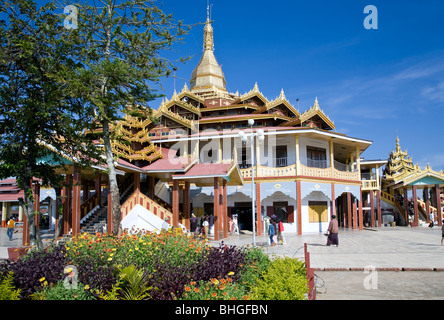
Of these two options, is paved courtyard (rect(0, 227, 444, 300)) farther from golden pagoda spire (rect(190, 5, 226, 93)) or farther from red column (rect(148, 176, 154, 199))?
golden pagoda spire (rect(190, 5, 226, 93))

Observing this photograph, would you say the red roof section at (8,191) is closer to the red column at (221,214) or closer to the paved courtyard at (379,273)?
the red column at (221,214)

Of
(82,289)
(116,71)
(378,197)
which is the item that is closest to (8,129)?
(116,71)

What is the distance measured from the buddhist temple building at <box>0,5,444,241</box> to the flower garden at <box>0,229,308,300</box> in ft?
34.3

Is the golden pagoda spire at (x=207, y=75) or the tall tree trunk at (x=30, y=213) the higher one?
the golden pagoda spire at (x=207, y=75)

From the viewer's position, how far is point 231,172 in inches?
818

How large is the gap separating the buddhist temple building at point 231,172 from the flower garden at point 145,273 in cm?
1045

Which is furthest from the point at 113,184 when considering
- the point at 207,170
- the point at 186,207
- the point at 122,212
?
the point at 186,207

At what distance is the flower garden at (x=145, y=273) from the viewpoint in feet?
18.0

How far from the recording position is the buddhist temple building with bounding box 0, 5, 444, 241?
1961cm

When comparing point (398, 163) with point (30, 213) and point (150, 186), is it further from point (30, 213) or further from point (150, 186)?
point (30, 213)

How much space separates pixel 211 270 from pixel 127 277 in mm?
1631

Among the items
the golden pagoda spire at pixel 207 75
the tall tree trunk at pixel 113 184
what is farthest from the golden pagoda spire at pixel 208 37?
the tall tree trunk at pixel 113 184

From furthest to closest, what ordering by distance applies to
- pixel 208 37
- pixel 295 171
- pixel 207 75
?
1. pixel 208 37
2. pixel 207 75
3. pixel 295 171

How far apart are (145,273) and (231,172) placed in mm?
14992
